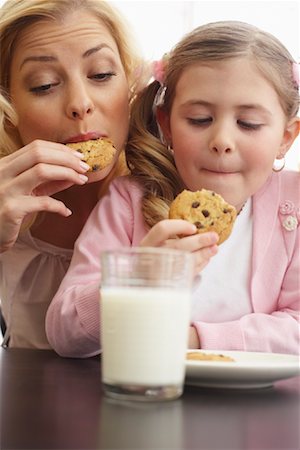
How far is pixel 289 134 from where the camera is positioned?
187 cm

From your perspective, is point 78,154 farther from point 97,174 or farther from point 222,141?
point 222,141

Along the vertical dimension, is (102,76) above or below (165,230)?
above

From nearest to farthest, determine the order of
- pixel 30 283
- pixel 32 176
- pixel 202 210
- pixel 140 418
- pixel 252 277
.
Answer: pixel 140 418, pixel 202 210, pixel 32 176, pixel 252 277, pixel 30 283

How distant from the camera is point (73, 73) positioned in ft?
6.05

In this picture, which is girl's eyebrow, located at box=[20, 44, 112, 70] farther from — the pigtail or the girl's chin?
the girl's chin

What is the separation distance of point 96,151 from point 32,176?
207 mm

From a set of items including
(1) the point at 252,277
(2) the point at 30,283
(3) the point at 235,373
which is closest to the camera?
(3) the point at 235,373

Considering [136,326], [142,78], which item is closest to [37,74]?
[142,78]

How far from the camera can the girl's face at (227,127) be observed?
168cm

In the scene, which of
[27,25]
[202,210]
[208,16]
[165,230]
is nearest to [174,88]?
[27,25]

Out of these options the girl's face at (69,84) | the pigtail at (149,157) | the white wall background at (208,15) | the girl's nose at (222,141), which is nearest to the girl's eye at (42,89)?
the girl's face at (69,84)

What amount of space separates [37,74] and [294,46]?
3049 mm

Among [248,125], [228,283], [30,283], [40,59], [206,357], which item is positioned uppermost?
[40,59]

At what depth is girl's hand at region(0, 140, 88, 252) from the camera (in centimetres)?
163
